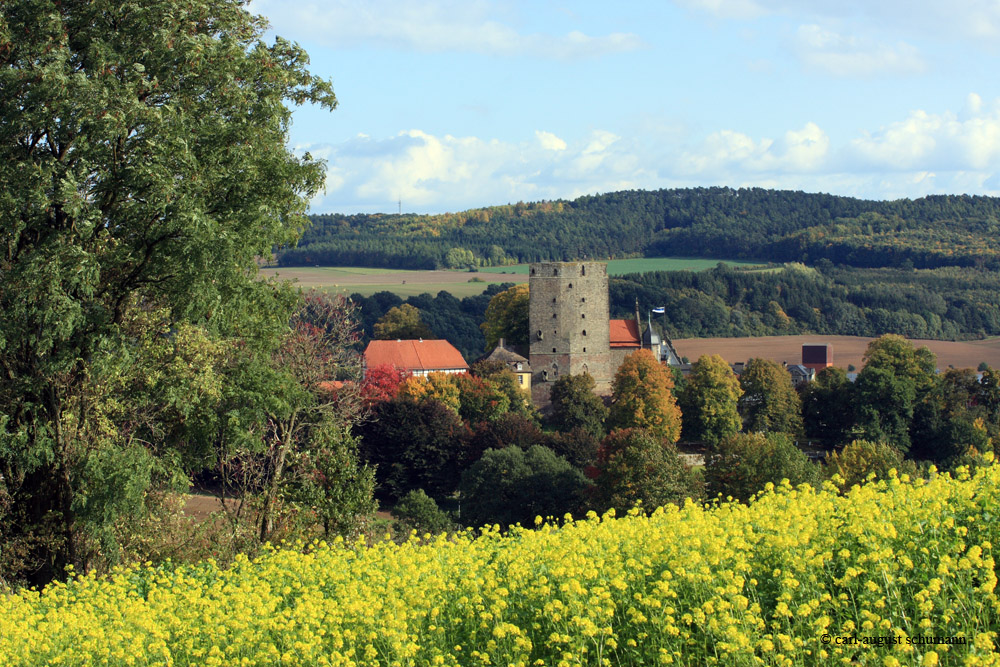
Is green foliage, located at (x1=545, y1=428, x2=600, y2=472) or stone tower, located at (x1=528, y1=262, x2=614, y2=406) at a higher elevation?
stone tower, located at (x1=528, y1=262, x2=614, y2=406)

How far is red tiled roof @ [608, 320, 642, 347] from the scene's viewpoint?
92.0m

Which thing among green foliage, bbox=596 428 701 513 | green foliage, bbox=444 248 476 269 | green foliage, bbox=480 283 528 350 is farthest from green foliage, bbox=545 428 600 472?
green foliage, bbox=444 248 476 269

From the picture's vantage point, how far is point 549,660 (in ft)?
23.9

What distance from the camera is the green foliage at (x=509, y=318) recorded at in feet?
293

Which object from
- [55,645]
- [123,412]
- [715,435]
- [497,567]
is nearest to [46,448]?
[123,412]

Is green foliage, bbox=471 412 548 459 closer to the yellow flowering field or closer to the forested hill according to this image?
the yellow flowering field

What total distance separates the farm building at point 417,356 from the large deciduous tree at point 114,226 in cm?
6936

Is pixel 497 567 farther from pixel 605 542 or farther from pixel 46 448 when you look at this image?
pixel 46 448

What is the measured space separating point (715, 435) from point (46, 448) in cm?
Result: 6088

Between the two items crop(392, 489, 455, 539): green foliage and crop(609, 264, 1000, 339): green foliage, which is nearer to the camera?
crop(392, 489, 455, 539): green foliage

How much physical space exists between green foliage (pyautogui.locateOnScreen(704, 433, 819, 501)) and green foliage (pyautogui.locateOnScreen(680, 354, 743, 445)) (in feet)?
69.1

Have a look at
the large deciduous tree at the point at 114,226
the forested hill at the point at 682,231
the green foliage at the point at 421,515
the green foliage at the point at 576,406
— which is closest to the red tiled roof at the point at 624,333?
the green foliage at the point at 576,406

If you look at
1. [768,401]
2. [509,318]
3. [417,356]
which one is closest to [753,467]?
[768,401]

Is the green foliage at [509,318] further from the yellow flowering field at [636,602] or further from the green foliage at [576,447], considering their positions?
the yellow flowering field at [636,602]
